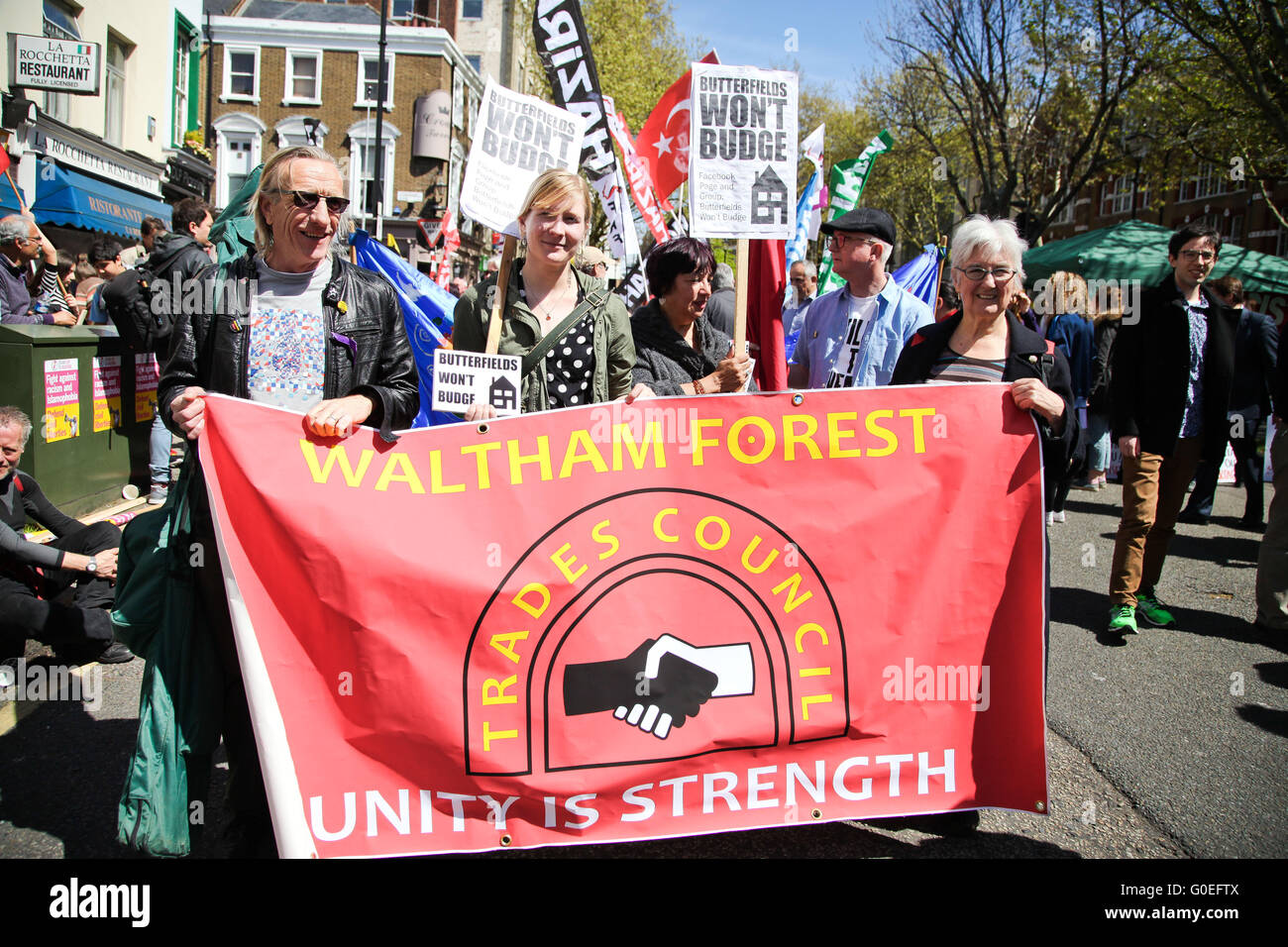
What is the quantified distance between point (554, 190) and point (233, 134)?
133 ft

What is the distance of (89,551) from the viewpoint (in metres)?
4.64

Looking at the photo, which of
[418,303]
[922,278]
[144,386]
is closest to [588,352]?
[418,303]

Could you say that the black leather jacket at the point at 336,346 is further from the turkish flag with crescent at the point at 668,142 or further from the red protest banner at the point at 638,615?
the turkish flag with crescent at the point at 668,142

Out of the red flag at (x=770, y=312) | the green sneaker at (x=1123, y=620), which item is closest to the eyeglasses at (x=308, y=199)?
the red flag at (x=770, y=312)

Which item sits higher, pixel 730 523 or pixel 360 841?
pixel 730 523

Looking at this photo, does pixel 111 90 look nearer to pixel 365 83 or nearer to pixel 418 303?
pixel 418 303

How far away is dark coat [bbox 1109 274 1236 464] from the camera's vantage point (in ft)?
17.1

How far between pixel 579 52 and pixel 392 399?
8.54ft

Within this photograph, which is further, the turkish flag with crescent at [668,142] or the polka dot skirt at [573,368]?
the turkish flag with crescent at [668,142]

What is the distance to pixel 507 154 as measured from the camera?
357 centimetres

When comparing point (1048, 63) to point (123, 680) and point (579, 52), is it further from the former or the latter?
point (123, 680)

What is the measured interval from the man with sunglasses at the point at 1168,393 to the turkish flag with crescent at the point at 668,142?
9.08 ft

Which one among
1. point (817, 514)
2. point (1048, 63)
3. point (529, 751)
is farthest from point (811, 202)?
point (1048, 63)

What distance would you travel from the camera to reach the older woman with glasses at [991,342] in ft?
10.6
